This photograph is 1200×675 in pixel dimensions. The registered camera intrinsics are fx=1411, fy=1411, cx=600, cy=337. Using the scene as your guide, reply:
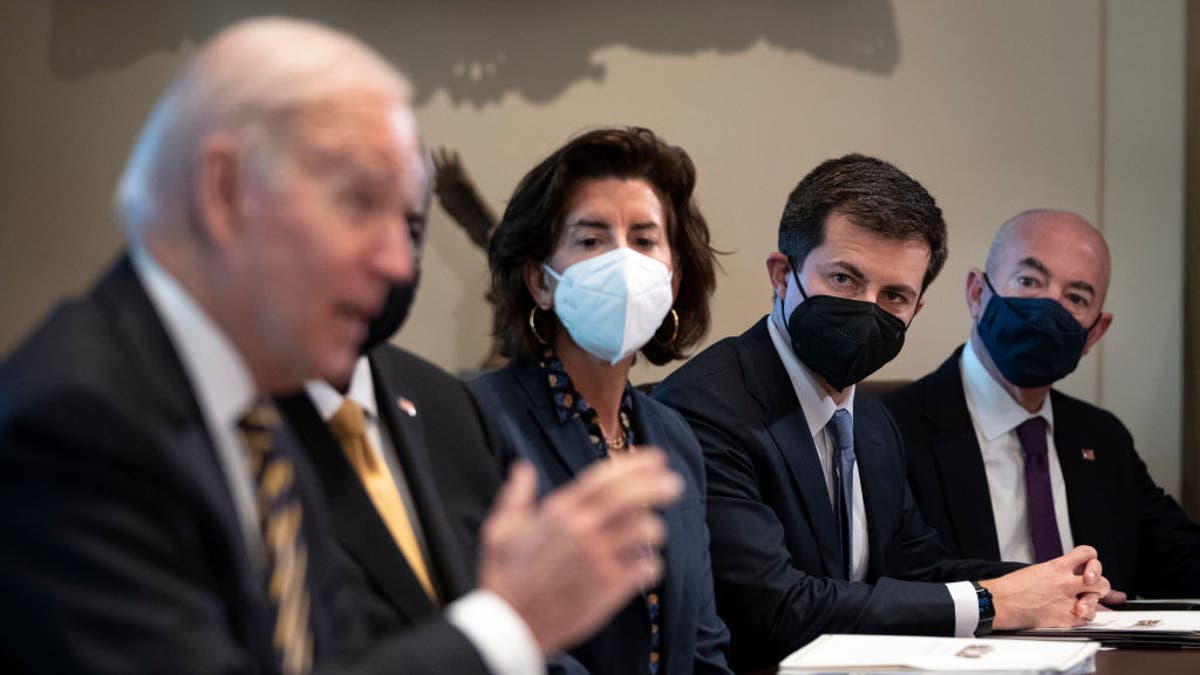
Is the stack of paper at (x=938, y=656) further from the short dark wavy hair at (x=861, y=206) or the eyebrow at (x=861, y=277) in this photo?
the short dark wavy hair at (x=861, y=206)

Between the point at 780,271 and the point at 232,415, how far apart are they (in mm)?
2093

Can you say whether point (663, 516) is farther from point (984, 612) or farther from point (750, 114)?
point (750, 114)

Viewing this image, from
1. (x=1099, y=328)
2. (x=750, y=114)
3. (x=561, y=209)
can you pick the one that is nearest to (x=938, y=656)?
(x=561, y=209)

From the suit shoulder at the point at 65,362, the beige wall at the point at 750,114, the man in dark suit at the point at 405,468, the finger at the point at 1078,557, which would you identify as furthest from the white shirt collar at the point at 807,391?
the suit shoulder at the point at 65,362

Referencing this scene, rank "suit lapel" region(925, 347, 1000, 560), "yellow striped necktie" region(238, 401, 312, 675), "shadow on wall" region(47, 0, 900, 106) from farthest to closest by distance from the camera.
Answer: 1. "shadow on wall" region(47, 0, 900, 106)
2. "suit lapel" region(925, 347, 1000, 560)
3. "yellow striped necktie" region(238, 401, 312, 675)

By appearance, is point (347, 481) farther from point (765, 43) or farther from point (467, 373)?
point (765, 43)

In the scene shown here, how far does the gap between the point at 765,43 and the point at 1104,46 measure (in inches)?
44.3

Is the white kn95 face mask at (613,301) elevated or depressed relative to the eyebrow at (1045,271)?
depressed

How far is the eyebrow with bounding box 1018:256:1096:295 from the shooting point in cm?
384

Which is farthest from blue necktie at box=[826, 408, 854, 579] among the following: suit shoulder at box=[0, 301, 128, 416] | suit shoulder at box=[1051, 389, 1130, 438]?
suit shoulder at box=[0, 301, 128, 416]

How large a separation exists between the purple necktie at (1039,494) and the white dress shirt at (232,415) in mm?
2527

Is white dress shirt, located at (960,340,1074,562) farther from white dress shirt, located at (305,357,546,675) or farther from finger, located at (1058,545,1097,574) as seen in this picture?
white dress shirt, located at (305,357,546,675)

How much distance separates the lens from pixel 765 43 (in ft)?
15.1

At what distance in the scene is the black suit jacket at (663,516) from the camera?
254 cm
